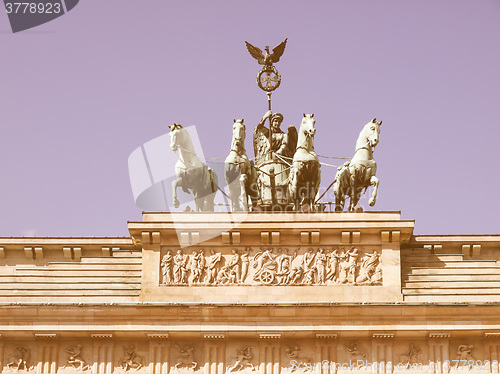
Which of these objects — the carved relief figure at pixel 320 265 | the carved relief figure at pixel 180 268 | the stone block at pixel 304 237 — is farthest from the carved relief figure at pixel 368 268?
the carved relief figure at pixel 180 268

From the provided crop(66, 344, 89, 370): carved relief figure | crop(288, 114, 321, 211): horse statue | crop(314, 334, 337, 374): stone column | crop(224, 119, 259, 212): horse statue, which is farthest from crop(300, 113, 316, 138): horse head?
crop(66, 344, 89, 370): carved relief figure

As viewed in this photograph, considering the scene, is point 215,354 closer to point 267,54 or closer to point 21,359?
point 21,359

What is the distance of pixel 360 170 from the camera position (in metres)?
39.9

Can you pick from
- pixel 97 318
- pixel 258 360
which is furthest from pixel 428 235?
pixel 97 318

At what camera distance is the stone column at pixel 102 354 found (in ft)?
126

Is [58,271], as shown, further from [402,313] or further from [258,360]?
[402,313]

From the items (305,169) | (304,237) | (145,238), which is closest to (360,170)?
(305,169)

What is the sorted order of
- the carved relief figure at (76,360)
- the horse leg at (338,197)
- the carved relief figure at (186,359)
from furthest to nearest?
the horse leg at (338,197)
the carved relief figure at (76,360)
the carved relief figure at (186,359)

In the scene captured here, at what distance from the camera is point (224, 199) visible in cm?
4200

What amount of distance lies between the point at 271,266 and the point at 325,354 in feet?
8.04

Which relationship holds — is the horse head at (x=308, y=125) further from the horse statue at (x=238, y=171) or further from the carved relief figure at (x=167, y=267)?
the carved relief figure at (x=167, y=267)

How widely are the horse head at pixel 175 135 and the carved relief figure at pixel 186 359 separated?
4908 millimetres

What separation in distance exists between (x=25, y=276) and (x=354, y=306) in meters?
7.69

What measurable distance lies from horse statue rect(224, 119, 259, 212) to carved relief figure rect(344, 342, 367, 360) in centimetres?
447
